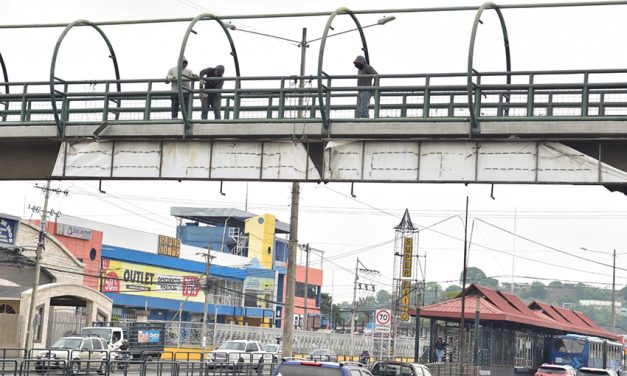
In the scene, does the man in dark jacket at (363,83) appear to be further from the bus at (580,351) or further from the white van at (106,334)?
the bus at (580,351)

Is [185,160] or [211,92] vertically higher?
[211,92]

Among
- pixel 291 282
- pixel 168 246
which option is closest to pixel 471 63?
pixel 291 282

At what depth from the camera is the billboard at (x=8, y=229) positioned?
55469mm

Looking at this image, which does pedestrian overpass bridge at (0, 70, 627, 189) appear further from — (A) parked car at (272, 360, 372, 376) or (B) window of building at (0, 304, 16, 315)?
(B) window of building at (0, 304, 16, 315)

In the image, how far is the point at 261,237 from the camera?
10850cm

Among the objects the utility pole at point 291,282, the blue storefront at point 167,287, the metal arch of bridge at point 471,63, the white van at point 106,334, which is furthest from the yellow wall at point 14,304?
the metal arch of bridge at point 471,63

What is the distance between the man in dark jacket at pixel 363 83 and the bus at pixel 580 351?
4390cm

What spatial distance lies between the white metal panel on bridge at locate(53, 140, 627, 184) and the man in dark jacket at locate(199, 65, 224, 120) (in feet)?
2.52

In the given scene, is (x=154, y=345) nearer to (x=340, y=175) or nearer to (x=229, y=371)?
(x=229, y=371)

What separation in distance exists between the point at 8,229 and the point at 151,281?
27230mm

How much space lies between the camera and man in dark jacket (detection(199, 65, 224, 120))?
77.4ft

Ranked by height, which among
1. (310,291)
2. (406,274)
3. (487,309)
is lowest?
(487,309)

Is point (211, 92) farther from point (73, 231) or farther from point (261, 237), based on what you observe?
point (261, 237)

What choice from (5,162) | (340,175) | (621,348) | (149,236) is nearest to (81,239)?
(149,236)
